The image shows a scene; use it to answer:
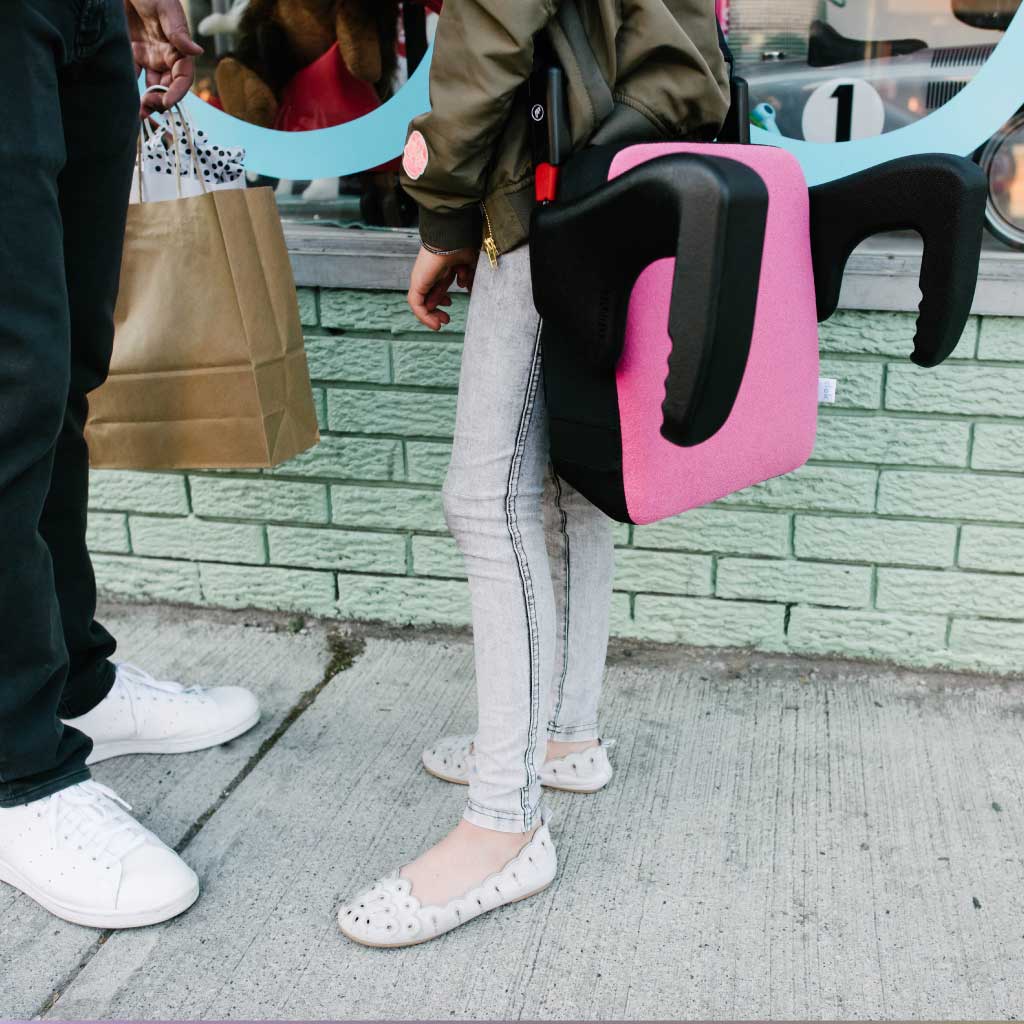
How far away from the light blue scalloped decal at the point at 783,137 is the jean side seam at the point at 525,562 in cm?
113

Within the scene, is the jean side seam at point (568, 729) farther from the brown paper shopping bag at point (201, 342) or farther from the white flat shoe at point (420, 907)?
the brown paper shopping bag at point (201, 342)

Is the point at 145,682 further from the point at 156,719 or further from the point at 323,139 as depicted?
the point at 323,139

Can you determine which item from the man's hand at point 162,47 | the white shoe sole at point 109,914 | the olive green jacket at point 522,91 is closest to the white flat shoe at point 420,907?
the white shoe sole at point 109,914

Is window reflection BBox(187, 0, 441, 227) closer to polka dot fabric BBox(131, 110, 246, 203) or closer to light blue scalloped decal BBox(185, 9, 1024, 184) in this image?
light blue scalloped decal BBox(185, 9, 1024, 184)

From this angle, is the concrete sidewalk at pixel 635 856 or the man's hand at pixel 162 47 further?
the man's hand at pixel 162 47

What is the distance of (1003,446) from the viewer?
8.13 feet

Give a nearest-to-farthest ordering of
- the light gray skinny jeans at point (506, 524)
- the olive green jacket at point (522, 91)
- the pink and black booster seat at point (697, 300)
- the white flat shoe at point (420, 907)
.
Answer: the pink and black booster seat at point (697, 300), the olive green jacket at point (522, 91), the light gray skinny jeans at point (506, 524), the white flat shoe at point (420, 907)

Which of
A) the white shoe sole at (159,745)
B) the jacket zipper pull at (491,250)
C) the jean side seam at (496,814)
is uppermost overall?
the jacket zipper pull at (491,250)

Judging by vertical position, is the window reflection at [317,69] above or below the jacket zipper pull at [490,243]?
above

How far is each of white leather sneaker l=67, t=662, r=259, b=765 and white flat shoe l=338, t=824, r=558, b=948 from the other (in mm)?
665

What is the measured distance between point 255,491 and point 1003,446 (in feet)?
6.06

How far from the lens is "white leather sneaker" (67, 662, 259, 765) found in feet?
7.44

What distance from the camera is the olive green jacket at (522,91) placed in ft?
4.61

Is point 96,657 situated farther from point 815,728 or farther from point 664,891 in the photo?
point 815,728
